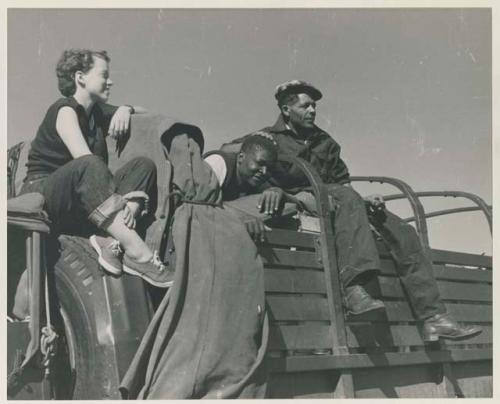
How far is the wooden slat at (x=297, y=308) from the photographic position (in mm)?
4516

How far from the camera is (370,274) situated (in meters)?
5.09

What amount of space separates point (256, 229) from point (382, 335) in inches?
52.7

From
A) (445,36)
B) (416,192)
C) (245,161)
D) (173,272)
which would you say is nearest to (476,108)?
(445,36)

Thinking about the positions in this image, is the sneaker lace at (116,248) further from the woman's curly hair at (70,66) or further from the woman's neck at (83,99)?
the woman's curly hair at (70,66)

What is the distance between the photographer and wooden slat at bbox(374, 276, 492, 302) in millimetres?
5504

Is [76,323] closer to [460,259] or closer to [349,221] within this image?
[349,221]

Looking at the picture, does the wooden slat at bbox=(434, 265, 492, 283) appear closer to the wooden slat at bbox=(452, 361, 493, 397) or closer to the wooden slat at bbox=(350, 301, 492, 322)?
the wooden slat at bbox=(350, 301, 492, 322)

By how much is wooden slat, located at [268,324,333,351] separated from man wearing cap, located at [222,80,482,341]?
260mm

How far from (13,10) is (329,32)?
237 centimetres

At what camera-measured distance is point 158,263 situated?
426cm

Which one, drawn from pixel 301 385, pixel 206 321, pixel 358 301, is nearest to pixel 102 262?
pixel 206 321

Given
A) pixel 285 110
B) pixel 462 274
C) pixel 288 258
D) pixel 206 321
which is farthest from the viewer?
pixel 462 274

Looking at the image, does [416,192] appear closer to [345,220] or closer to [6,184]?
[345,220]

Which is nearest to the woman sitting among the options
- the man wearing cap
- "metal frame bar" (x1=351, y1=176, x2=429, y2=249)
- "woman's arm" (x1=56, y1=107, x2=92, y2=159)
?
"woman's arm" (x1=56, y1=107, x2=92, y2=159)
